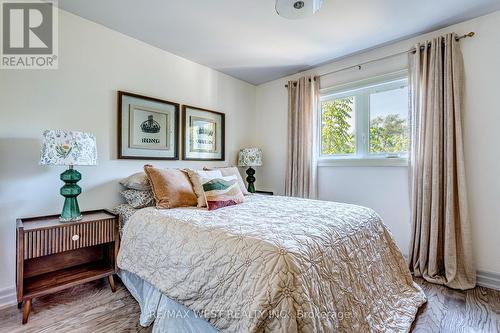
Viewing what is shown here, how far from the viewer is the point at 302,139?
328 centimetres

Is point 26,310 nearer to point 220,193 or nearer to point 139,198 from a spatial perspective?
point 139,198

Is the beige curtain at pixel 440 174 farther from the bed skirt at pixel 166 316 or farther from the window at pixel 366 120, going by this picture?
the bed skirt at pixel 166 316

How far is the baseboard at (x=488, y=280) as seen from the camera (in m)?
2.10

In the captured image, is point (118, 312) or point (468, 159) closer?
point (118, 312)

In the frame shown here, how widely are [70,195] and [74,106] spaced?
2.71 feet

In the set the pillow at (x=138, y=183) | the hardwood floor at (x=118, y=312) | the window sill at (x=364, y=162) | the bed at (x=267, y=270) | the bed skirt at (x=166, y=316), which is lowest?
the hardwood floor at (x=118, y=312)

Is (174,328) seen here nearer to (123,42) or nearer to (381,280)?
(381,280)

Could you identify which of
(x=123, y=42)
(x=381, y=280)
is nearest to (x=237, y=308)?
(x=381, y=280)

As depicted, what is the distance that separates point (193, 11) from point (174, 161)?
156cm

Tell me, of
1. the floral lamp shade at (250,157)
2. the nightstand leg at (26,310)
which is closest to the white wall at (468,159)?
the floral lamp shade at (250,157)

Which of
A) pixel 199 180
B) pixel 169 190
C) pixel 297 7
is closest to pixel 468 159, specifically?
pixel 297 7

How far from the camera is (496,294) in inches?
79.1

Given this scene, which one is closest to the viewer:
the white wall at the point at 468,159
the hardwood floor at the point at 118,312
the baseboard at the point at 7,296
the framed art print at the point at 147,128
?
the hardwood floor at the point at 118,312

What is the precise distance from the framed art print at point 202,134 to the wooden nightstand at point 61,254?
122 centimetres
